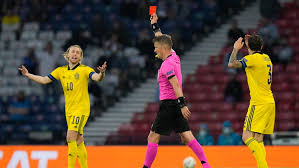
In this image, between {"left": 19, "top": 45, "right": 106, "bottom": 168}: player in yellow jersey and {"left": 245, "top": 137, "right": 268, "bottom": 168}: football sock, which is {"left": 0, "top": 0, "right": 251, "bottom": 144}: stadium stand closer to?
{"left": 19, "top": 45, "right": 106, "bottom": 168}: player in yellow jersey

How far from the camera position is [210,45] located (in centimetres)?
2031

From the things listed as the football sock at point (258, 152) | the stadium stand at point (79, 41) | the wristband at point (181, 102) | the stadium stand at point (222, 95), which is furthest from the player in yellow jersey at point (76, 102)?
the stadium stand at point (79, 41)

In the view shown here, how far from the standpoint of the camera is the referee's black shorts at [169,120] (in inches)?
363

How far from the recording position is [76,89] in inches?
392

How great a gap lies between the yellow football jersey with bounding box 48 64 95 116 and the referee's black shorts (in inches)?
54.0

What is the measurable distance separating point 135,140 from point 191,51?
5690 millimetres

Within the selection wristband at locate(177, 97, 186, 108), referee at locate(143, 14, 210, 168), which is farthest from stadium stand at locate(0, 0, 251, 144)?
wristband at locate(177, 97, 186, 108)

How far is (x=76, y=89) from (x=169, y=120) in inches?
68.3

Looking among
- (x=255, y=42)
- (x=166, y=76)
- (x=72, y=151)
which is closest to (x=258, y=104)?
(x=255, y=42)

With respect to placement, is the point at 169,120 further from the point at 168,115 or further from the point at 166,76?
the point at 166,76

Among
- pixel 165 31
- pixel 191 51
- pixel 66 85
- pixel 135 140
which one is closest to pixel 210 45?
pixel 191 51

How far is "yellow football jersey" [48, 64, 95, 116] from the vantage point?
988 cm

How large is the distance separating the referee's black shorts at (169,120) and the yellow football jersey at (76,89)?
54.0 inches

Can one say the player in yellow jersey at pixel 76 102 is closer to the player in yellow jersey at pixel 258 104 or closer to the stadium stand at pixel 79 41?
the player in yellow jersey at pixel 258 104
